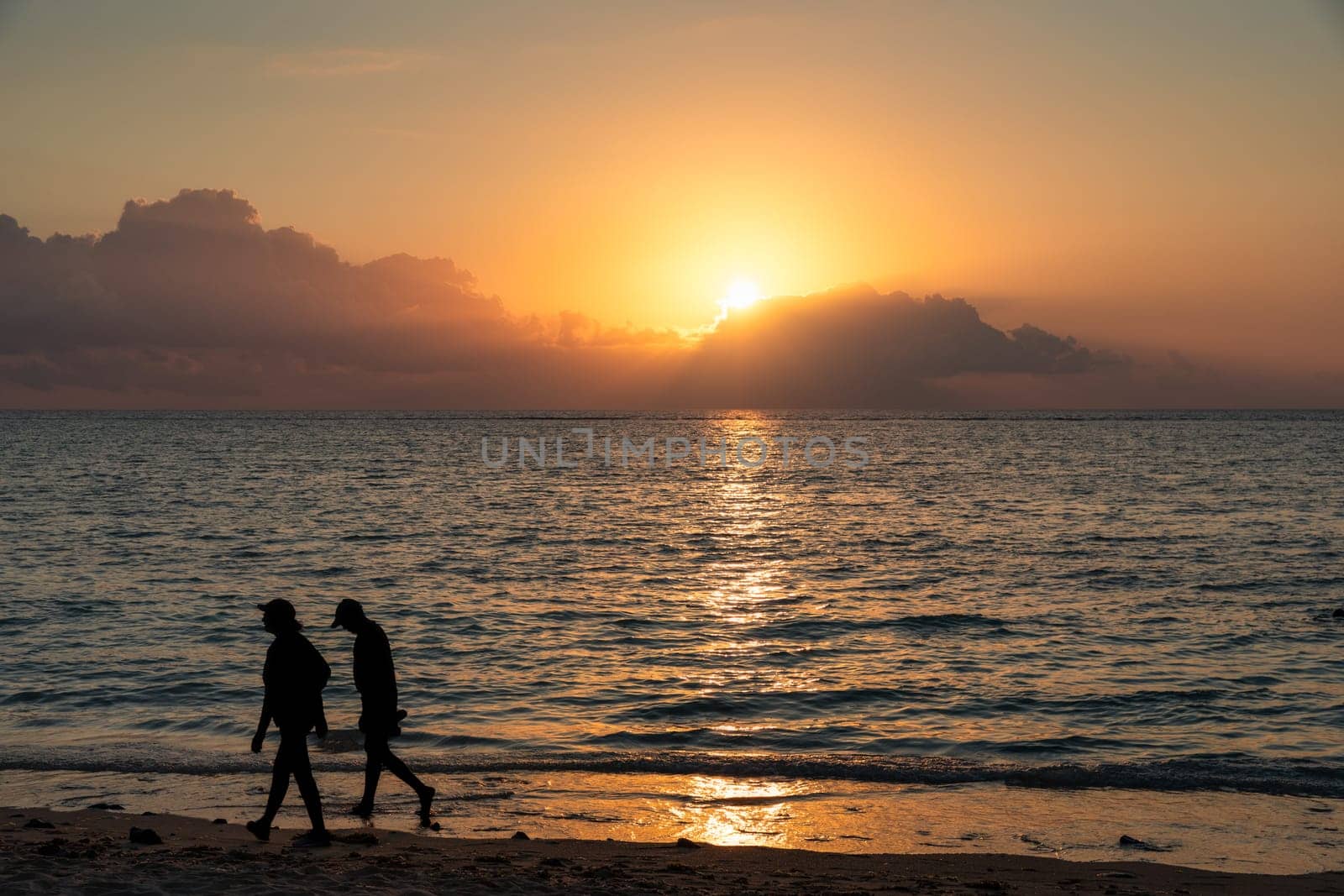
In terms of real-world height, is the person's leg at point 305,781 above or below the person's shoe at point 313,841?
above

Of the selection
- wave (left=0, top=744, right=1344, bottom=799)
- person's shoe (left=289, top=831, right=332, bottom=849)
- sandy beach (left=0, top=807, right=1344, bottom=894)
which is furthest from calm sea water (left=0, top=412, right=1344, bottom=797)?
person's shoe (left=289, top=831, right=332, bottom=849)

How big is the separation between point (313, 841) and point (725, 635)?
1280 centimetres

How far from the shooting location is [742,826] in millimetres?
11234

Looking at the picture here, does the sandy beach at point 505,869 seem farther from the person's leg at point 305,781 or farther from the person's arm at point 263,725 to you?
the person's arm at point 263,725

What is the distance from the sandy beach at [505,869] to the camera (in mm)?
8578

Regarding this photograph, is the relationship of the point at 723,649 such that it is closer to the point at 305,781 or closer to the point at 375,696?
the point at 375,696

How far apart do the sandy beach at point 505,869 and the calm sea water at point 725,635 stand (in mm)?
3231

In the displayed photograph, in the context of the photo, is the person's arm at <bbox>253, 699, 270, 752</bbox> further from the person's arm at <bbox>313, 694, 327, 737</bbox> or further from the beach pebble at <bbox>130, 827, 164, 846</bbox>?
the beach pebble at <bbox>130, 827, 164, 846</bbox>

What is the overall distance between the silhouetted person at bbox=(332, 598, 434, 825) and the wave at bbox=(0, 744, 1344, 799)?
2.28m

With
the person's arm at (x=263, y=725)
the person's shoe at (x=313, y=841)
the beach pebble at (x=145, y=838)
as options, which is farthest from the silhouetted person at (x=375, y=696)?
the beach pebble at (x=145, y=838)

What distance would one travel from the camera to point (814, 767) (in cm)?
1352

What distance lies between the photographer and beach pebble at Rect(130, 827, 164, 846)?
9.62m

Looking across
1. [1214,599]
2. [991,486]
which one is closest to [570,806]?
[1214,599]

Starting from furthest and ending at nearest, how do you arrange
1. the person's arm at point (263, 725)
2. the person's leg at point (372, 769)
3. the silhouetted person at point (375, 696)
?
the person's leg at point (372, 769) < the silhouetted person at point (375, 696) < the person's arm at point (263, 725)
